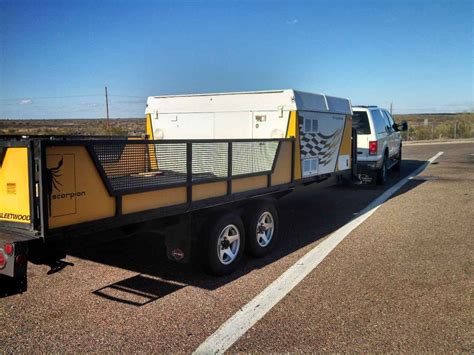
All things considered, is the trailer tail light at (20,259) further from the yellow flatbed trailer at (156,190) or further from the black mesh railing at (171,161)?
the black mesh railing at (171,161)

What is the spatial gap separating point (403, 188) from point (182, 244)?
9.01m

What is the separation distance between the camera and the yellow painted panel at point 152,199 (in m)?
4.09

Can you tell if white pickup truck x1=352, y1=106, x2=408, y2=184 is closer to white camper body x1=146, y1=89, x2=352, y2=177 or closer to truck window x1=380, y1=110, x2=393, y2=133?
truck window x1=380, y1=110, x2=393, y2=133

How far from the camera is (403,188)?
40.3 feet

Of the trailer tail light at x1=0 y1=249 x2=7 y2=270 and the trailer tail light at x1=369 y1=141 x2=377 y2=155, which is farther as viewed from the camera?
the trailer tail light at x1=369 y1=141 x2=377 y2=155

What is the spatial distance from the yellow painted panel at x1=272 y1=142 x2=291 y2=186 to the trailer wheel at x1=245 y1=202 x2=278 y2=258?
38 cm

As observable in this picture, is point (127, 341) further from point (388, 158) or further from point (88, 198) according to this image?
point (388, 158)

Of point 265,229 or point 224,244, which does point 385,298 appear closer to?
point 224,244

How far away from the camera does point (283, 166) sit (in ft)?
21.0

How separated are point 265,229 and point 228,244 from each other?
0.92 m

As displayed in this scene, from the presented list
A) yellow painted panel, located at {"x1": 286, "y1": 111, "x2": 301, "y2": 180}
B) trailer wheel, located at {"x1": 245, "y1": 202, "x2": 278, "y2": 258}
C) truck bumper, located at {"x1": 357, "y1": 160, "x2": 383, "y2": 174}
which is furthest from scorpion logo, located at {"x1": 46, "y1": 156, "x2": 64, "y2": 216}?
truck bumper, located at {"x1": 357, "y1": 160, "x2": 383, "y2": 174}

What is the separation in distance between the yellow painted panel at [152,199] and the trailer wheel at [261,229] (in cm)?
138

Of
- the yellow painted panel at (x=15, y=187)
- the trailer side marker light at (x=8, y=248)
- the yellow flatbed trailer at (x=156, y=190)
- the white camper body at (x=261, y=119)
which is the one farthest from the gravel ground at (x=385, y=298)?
the yellow painted panel at (x=15, y=187)

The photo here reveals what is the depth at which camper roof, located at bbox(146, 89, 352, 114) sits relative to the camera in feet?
22.2
